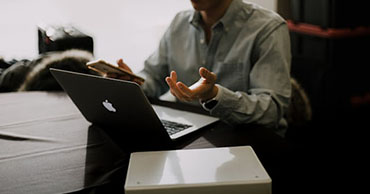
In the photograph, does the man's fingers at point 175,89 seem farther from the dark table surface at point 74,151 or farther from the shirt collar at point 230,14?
the shirt collar at point 230,14

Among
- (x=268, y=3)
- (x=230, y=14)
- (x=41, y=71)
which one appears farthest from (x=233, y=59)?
(x=268, y=3)

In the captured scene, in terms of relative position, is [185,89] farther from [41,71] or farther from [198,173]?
[41,71]

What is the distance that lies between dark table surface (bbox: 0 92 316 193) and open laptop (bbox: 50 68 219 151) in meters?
0.03

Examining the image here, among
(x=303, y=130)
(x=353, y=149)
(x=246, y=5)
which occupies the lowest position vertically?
(x=353, y=149)

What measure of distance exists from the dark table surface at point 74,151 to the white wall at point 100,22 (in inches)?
44.0

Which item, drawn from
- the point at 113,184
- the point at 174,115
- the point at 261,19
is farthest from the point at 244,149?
the point at 261,19

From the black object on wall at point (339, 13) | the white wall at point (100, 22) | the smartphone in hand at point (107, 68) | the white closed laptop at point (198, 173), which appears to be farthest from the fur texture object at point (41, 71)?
the black object on wall at point (339, 13)

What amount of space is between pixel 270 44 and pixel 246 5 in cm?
20

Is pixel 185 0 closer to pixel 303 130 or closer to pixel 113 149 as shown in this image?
pixel 303 130

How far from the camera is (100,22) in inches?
102

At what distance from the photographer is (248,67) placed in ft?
4.97

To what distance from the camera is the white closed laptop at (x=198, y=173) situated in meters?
0.80

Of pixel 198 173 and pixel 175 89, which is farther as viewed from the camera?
pixel 175 89

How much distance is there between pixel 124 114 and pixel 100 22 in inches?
63.6
